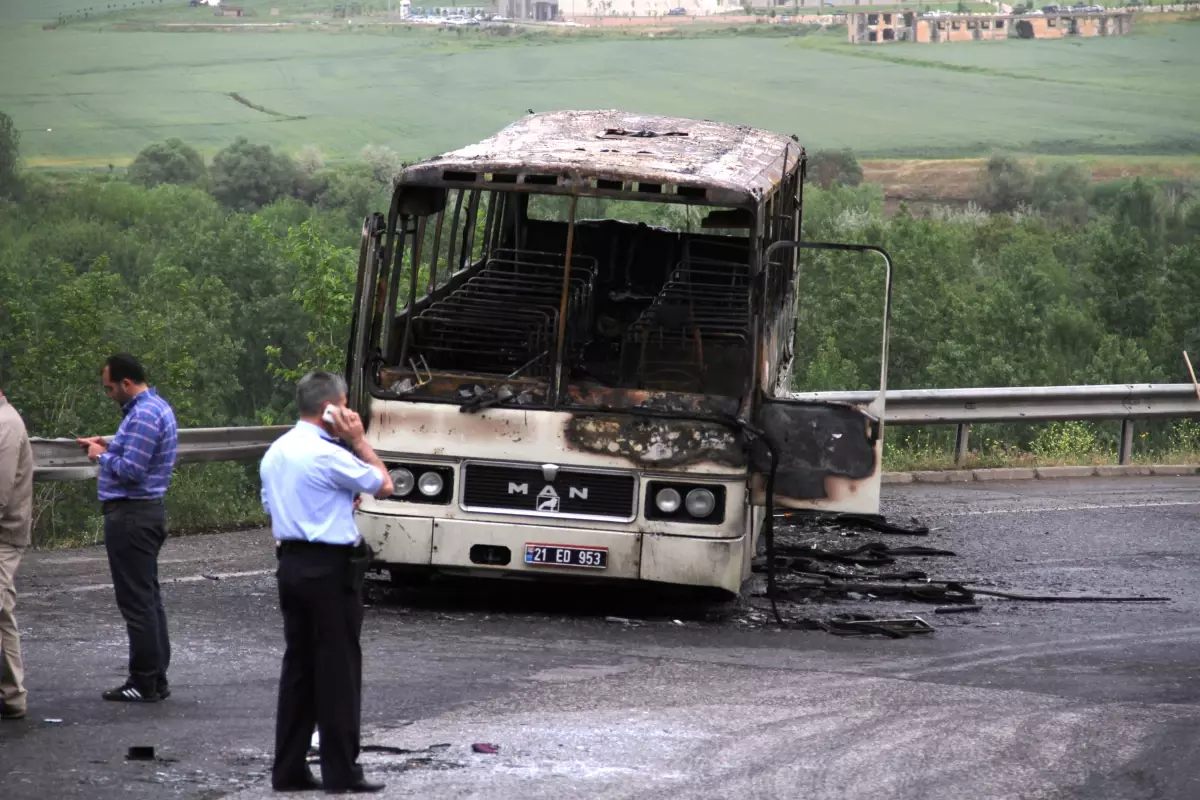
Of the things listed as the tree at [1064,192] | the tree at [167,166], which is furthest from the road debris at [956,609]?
the tree at [1064,192]

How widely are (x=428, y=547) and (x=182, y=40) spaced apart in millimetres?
121195

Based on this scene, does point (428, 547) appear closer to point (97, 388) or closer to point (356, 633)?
point (356, 633)

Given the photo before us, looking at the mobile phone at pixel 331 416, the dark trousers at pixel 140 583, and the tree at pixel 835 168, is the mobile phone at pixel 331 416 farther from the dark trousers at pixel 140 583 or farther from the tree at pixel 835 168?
the tree at pixel 835 168

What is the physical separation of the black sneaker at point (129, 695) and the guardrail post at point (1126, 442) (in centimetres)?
1184

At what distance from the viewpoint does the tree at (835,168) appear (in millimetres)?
106125

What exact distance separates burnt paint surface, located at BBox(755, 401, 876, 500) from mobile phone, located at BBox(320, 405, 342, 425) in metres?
4.28

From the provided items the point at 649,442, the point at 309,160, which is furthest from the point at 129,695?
the point at 309,160

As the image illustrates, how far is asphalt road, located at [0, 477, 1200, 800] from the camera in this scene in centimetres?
672

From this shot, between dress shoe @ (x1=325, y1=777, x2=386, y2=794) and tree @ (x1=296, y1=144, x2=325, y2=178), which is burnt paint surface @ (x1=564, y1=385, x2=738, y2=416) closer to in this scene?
dress shoe @ (x1=325, y1=777, x2=386, y2=794)

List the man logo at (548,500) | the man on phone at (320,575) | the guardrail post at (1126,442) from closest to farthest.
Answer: the man on phone at (320,575), the man logo at (548,500), the guardrail post at (1126,442)

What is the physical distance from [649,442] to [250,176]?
96956 mm

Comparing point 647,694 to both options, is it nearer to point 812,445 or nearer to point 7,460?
point 812,445

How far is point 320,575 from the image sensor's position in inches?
242

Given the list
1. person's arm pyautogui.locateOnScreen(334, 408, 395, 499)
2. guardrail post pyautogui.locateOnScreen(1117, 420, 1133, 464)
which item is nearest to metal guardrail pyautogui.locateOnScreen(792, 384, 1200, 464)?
guardrail post pyautogui.locateOnScreen(1117, 420, 1133, 464)
